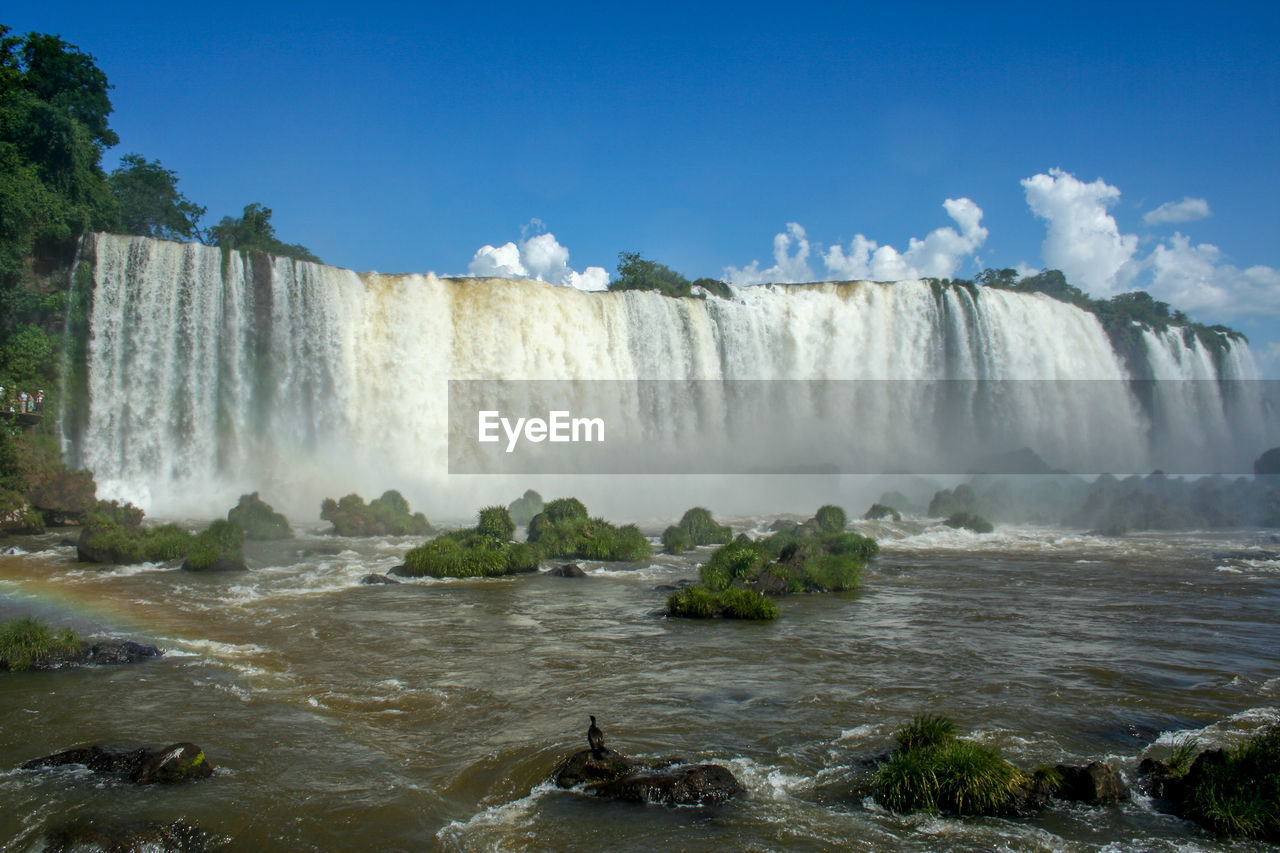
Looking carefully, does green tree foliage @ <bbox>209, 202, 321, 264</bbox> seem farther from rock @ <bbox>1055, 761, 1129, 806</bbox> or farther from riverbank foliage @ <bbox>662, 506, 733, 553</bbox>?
rock @ <bbox>1055, 761, 1129, 806</bbox>

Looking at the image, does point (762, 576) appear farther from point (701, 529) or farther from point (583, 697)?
point (701, 529)

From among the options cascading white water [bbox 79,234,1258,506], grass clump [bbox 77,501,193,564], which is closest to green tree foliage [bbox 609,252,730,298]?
cascading white water [bbox 79,234,1258,506]

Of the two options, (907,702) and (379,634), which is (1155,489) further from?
(379,634)

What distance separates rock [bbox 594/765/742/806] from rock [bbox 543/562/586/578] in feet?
35.6

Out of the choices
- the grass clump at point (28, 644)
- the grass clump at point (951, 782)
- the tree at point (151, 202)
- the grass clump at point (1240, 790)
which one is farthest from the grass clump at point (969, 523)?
the tree at point (151, 202)

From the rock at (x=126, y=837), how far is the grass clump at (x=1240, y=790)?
6.86 m

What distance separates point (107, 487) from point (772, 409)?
85.7ft

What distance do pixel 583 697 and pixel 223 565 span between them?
11100mm

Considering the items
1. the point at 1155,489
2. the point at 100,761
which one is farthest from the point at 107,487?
the point at 1155,489

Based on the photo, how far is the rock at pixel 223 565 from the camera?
17.0 meters

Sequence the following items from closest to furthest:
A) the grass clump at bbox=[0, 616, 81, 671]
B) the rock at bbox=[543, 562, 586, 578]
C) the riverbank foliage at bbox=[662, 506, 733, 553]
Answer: the grass clump at bbox=[0, 616, 81, 671], the rock at bbox=[543, 562, 586, 578], the riverbank foliage at bbox=[662, 506, 733, 553]

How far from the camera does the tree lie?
43.1m

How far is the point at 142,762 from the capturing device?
22.0ft

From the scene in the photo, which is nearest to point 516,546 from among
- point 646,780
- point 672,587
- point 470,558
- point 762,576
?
point 470,558
